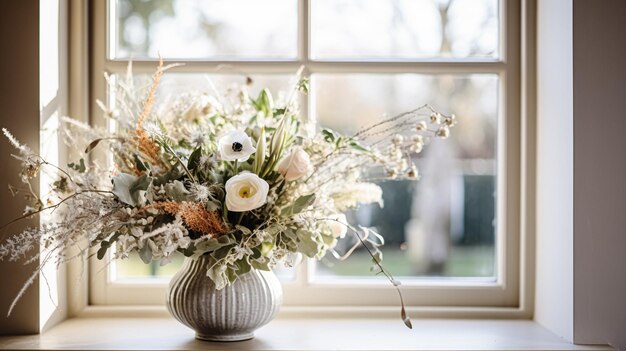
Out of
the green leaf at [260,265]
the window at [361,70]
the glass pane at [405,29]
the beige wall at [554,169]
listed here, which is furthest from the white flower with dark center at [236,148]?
the beige wall at [554,169]

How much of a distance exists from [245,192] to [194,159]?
0.48ft

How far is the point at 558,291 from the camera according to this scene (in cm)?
168

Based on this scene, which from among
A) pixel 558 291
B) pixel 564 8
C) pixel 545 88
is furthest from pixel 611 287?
pixel 564 8

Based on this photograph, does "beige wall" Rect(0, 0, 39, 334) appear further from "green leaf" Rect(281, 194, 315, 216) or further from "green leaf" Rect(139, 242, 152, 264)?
"green leaf" Rect(281, 194, 315, 216)

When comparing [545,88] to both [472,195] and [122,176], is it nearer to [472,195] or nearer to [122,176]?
[472,195]

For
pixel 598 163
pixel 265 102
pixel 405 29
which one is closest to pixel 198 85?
pixel 265 102

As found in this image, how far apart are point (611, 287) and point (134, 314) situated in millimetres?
1106

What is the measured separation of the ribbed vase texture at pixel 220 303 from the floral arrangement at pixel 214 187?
0.17 ft

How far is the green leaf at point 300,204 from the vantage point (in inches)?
58.6

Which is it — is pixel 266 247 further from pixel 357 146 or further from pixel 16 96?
pixel 16 96

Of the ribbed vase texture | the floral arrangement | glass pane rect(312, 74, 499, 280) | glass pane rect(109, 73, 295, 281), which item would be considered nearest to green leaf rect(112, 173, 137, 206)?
the floral arrangement

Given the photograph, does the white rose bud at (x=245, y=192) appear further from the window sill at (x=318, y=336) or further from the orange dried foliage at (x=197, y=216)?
the window sill at (x=318, y=336)

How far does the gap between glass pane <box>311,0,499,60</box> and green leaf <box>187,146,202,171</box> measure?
533 millimetres

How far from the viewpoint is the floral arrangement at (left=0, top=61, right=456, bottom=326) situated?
1.44m
